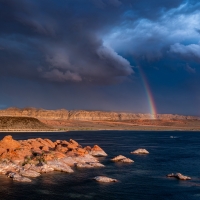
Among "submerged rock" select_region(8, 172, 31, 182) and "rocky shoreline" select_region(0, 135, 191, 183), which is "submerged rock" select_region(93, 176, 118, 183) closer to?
"rocky shoreline" select_region(0, 135, 191, 183)

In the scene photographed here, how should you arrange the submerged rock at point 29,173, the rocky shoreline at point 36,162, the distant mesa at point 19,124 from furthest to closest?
1. the distant mesa at point 19,124
2. the rocky shoreline at point 36,162
3. the submerged rock at point 29,173

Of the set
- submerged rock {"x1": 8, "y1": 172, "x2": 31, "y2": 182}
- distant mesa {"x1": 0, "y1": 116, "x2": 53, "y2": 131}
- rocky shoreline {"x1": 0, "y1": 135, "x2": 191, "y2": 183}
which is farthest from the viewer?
distant mesa {"x1": 0, "y1": 116, "x2": 53, "y2": 131}

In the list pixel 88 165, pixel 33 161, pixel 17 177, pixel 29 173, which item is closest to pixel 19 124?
pixel 88 165

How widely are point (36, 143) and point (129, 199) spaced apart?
34.9m

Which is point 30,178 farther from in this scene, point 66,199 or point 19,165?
point 66,199

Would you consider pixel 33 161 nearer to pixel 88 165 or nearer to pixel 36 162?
pixel 36 162

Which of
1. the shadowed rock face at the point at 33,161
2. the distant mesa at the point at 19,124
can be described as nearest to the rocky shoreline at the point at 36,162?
the shadowed rock face at the point at 33,161

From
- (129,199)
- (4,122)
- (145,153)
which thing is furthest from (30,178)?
(4,122)

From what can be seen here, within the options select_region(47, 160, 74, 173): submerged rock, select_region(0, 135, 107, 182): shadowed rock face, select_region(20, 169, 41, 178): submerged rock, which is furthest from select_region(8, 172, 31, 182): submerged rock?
select_region(47, 160, 74, 173): submerged rock

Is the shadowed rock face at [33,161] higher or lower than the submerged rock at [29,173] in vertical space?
higher

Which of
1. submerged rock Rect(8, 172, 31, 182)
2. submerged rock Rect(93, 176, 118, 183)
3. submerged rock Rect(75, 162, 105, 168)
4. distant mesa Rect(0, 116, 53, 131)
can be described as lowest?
submerged rock Rect(93, 176, 118, 183)

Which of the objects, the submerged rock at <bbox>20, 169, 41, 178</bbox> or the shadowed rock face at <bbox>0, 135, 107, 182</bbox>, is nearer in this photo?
the submerged rock at <bbox>20, 169, 41, 178</bbox>

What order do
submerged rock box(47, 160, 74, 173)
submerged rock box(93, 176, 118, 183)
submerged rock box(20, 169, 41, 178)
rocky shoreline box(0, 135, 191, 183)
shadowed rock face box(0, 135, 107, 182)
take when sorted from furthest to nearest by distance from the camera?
1. submerged rock box(47, 160, 74, 173)
2. shadowed rock face box(0, 135, 107, 182)
3. rocky shoreline box(0, 135, 191, 183)
4. submerged rock box(20, 169, 41, 178)
5. submerged rock box(93, 176, 118, 183)

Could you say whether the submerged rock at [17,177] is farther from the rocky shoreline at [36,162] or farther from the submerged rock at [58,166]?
the submerged rock at [58,166]
